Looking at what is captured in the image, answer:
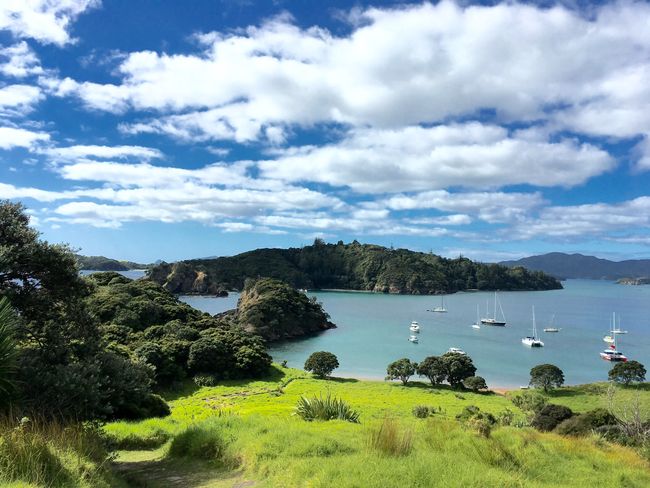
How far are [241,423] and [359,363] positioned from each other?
5644 centimetres

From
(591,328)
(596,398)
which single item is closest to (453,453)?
(596,398)

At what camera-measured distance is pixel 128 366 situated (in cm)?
Result: 1080

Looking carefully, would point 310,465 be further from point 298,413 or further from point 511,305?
point 511,305

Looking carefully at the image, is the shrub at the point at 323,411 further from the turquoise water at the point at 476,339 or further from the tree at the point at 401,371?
the turquoise water at the point at 476,339

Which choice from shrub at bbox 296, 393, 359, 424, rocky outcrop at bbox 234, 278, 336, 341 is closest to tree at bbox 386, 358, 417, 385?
rocky outcrop at bbox 234, 278, 336, 341

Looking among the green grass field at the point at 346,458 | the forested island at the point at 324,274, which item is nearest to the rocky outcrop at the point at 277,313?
the forested island at the point at 324,274

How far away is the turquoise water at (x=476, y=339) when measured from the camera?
206ft

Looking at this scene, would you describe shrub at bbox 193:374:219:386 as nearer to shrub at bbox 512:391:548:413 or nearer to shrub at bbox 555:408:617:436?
shrub at bbox 512:391:548:413

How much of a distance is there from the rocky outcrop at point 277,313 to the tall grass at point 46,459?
77.4 meters

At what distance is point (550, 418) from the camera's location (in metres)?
25.4

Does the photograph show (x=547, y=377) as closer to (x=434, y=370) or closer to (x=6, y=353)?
(x=434, y=370)

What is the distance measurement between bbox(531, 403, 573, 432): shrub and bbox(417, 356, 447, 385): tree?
2201 cm

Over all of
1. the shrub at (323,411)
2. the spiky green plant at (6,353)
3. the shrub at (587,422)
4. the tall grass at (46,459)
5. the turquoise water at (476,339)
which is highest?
the spiky green plant at (6,353)

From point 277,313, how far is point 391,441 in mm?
82019
